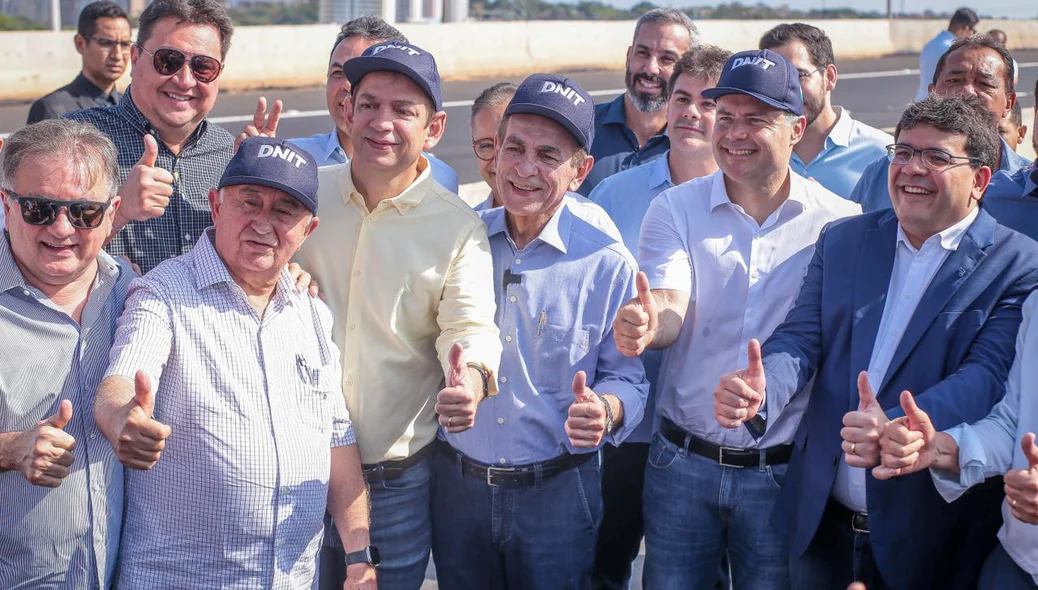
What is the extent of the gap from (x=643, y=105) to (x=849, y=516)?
2.89m

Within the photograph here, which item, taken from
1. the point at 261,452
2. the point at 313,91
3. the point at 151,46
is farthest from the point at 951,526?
the point at 313,91

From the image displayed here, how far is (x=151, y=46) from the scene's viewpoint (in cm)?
450

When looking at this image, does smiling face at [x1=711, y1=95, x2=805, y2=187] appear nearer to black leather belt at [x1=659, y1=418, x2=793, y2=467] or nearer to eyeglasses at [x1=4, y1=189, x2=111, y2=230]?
black leather belt at [x1=659, y1=418, x2=793, y2=467]

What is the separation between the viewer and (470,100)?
→ 1914 centimetres

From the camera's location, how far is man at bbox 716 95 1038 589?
3.71 meters

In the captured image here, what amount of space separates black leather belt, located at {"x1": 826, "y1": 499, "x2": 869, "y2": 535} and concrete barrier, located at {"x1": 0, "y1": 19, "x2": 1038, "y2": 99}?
1357cm

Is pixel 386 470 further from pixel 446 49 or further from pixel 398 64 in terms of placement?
pixel 446 49

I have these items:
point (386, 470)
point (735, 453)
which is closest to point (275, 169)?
point (386, 470)

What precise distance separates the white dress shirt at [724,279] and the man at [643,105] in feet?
5.54

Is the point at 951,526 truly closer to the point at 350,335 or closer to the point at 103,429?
the point at 350,335

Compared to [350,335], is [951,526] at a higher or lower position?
lower

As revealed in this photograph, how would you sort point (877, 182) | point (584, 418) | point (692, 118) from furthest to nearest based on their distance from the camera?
point (877, 182)
point (692, 118)
point (584, 418)

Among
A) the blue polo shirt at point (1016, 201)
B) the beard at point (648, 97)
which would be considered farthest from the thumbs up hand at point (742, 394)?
the beard at point (648, 97)

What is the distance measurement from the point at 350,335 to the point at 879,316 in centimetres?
194
